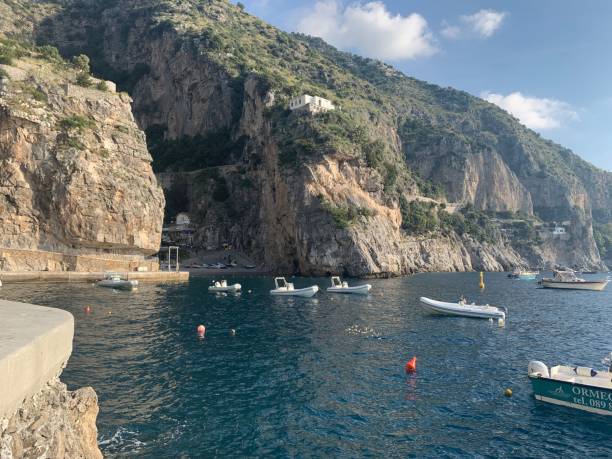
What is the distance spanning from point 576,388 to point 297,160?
Answer: 7890cm

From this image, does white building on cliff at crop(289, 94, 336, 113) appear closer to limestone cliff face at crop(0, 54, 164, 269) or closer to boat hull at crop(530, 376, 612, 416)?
limestone cliff face at crop(0, 54, 164, 269)

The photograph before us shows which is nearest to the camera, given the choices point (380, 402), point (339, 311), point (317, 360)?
point (380, 402)

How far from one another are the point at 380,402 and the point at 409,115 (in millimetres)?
191771

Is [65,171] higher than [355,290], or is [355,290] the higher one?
[65,171]

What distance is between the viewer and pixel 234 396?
18.0 meters

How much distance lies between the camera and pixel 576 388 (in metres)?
18.0

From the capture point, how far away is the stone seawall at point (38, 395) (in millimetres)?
5691

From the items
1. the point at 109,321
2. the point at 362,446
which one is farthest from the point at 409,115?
the point at 362,446

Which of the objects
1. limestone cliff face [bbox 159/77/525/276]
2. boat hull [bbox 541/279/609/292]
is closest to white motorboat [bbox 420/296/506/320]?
boat hull [bbox 541/279/609/292]

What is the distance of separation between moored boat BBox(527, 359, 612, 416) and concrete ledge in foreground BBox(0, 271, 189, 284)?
60.6m

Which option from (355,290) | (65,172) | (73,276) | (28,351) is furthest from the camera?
(65,172)

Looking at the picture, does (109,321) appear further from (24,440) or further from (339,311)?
(24,440)

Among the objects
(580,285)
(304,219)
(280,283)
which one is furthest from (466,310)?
(304,219)

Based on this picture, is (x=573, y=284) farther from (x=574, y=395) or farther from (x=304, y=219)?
(x=574, y=395)
